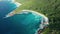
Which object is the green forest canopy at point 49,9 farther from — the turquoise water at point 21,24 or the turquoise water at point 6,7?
the turquoise water at point 21,24

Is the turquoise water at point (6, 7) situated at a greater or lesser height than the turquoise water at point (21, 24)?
greater

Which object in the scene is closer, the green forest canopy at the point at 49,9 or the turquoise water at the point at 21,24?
the green forest canopy at the point at 49,9

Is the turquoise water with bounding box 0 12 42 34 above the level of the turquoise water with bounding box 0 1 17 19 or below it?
below

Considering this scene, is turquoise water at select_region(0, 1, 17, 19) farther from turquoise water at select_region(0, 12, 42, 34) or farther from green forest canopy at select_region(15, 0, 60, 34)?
turquoise water at select_region(0, 12, 42, 34)

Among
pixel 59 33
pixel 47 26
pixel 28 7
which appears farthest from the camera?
pixel 28 7

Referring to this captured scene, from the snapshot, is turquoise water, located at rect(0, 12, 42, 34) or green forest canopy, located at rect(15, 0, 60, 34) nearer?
green forest canopy, located at rect(15, 0, 60, 34)

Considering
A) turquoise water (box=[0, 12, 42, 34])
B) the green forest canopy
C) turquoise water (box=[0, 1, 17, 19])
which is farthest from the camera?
turquoise water (box=[0, 1, 17, 19])

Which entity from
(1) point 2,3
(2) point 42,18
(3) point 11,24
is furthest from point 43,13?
(1) point 2,3

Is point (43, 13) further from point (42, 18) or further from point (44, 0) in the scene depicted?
point (44, 0)

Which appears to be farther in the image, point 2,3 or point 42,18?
point 2,3

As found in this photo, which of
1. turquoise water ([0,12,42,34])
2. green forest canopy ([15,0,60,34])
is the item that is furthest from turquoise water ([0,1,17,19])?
turquoise water ([0,12,42,34])

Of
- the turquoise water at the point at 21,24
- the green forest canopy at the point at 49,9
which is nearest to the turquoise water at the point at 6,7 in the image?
the green forest canopy at the point at 49,9
